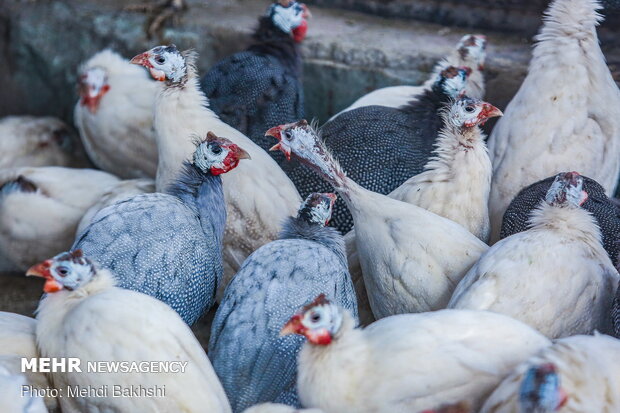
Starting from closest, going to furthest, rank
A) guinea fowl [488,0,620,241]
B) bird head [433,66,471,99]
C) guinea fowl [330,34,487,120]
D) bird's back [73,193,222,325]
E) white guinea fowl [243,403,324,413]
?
white guinea fowl [243,403,324,413]
bird's back [73,193,222,325]
guinea fowl [488,0,620,241]
bird head [433,66,471,99]
guinea fowl [330,34,487,120]

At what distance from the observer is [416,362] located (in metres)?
2.53

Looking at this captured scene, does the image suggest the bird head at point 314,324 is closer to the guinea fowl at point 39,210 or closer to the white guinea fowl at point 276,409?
the white guinea fowl at point 276,409

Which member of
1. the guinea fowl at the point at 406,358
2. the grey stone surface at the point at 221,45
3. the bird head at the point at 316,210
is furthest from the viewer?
the grey stone surface at the point at 221,45

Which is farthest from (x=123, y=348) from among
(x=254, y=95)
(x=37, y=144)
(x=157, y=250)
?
(x=37, y=144)

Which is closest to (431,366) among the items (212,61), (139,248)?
(139,248)

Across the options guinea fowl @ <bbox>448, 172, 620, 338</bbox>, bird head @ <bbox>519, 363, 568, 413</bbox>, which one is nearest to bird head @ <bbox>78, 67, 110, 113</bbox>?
guinea fowl @ <bbox>448, 172, 620, 338</bbox>

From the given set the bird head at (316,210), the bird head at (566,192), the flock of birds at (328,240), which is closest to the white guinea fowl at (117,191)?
the flock of birds at (328,240)

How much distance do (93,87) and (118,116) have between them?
244mm

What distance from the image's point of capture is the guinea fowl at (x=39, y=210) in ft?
14.3

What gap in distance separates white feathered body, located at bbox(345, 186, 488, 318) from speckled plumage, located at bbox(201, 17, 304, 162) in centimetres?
111

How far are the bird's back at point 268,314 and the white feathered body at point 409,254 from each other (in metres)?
0.17

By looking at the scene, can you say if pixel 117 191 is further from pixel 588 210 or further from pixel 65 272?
pixel 588 210

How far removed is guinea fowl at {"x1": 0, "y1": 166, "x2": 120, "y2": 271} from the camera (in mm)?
4363

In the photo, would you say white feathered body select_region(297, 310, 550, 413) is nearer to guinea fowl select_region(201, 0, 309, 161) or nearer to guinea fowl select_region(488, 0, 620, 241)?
guinea fowl select_region(488, 0, 620, 241)
